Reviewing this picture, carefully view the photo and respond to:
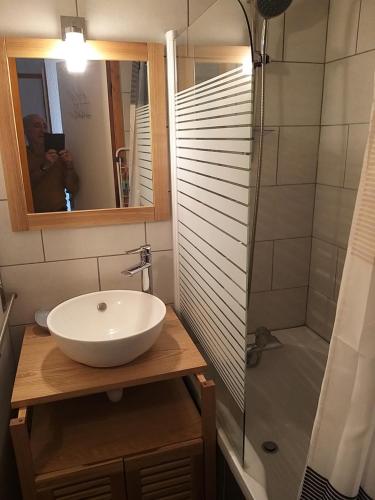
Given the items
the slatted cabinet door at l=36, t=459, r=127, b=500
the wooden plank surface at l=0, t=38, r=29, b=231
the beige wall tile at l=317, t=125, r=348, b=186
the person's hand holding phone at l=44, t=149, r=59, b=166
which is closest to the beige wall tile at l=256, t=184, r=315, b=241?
the beige wall tile at l=317, t=125, r=348, b=186

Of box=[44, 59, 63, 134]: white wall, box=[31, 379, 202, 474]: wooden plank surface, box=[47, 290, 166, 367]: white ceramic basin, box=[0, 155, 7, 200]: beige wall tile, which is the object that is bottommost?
box=[31, 379, 202, 474]: wooden plank surface

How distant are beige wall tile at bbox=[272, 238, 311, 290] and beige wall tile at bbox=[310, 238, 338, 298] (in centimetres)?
4

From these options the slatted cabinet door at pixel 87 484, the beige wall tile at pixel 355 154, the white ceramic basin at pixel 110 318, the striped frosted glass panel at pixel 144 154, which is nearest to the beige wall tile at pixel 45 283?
the white ceramic basin at pixel 110 318

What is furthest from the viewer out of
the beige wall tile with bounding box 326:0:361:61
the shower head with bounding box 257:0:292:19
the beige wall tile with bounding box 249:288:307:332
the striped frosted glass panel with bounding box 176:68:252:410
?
the beige wall tile with bounding box 249:288:307:332

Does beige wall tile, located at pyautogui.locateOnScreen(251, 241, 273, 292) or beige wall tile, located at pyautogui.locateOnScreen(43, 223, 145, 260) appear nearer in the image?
beige wall tile, located at pyautogui.locateOnScreen(43, 223, 145, 260)

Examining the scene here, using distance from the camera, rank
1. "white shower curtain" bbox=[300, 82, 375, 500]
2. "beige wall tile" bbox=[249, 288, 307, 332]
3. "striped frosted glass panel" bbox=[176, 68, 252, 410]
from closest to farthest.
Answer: "white shower curtain" bbox=[300, 82, 375, 500] → "striped frosted glass panel" bbox=[176, 68, 252, 410] → "beige wall tile" bbox=[249, 288, 307, 332]

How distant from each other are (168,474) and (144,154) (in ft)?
4.00

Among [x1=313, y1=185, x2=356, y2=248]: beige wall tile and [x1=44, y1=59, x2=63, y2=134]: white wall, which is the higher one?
[x1=44, y1=59, x2=63, y2=134]: white wall

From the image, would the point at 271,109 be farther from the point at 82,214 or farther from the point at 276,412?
the point at 276,412

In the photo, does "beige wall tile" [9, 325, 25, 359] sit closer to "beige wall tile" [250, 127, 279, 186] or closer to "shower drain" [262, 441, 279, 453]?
"shower drain" [262, 441, 279, 453]

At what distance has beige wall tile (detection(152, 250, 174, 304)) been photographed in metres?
1.77

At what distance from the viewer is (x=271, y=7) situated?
1.38 m

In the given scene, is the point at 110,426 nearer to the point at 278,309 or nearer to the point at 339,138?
the point at 278,309

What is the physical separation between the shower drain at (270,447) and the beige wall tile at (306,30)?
1.65 metres
